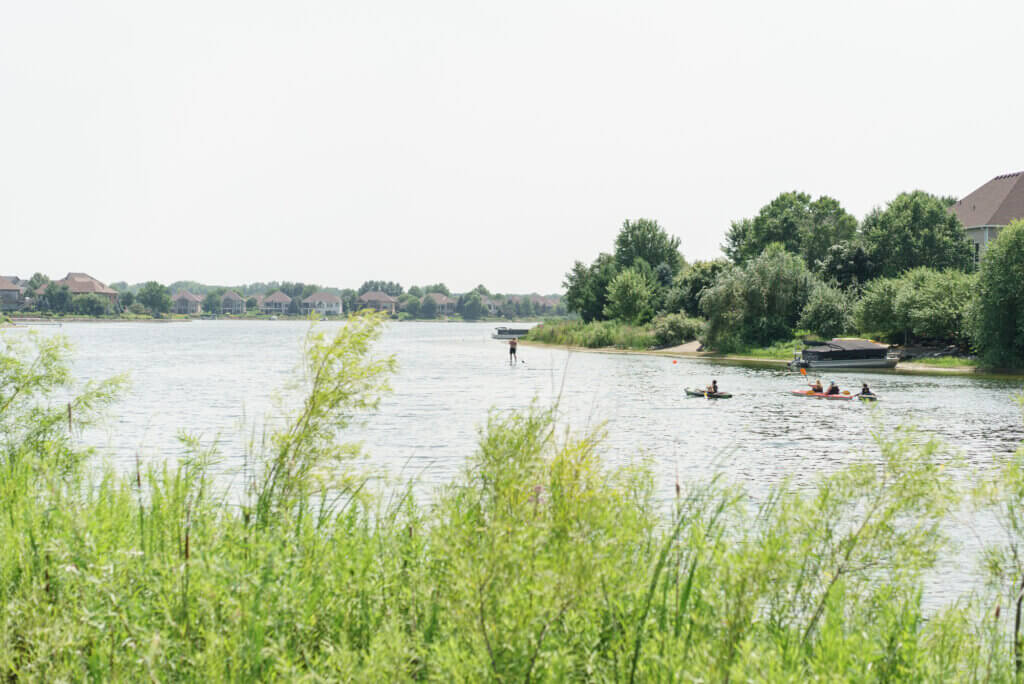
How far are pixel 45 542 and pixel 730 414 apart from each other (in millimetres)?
31664

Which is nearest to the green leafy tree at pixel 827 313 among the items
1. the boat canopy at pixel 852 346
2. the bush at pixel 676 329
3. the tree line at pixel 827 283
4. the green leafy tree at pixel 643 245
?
the tree line at pixel 827 283

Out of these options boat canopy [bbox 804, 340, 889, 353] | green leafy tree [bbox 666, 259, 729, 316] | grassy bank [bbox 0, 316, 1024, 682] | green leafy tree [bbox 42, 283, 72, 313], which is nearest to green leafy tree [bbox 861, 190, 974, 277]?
green leafy tree [bbox 666, 259, 729, 316]

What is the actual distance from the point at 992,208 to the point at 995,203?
25.6 inches

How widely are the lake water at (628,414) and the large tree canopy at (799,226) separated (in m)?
43.4

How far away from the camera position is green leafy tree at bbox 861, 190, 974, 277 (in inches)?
3041

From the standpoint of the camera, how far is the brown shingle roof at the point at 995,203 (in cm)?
8000

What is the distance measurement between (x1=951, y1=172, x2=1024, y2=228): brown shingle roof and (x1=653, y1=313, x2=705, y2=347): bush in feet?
95.3

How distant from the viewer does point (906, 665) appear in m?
5.94

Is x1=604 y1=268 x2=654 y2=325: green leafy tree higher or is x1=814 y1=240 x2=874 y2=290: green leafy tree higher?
x1=814 y1=240 x2=874 y2=290: green leafy tree

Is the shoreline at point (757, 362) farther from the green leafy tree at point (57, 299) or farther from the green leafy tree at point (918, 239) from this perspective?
the green leafy tree at point (57, 299)

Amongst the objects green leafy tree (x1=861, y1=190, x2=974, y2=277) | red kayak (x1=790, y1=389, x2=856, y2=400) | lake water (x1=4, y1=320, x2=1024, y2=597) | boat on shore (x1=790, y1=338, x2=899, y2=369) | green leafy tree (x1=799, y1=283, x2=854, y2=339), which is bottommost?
lake water (x1=4, y1=320, x2=1024, y2=597)

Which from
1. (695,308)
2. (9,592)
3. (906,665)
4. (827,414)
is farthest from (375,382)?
(695,308)

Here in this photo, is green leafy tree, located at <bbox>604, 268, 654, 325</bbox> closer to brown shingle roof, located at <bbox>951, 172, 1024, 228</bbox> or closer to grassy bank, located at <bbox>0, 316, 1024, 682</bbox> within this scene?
brown shingle roof, located at <bbox>951, 172, 1024, 228</bbox>

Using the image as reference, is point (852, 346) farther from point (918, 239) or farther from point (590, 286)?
point (590, 286)
